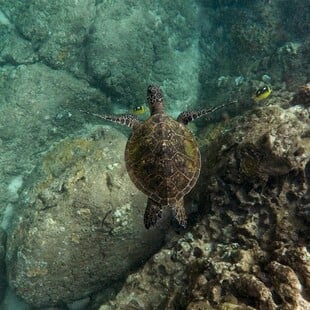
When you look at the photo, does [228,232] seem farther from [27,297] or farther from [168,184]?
[27,297]

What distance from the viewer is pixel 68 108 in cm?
891

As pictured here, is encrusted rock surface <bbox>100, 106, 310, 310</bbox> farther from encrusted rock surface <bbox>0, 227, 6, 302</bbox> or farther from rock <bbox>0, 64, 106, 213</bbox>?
rock <bbox>0, 64, 106, 213</bbox>

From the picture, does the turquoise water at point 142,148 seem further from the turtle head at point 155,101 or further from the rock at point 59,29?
the turtle head at point 155,101

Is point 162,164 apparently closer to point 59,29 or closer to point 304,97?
point 304,97

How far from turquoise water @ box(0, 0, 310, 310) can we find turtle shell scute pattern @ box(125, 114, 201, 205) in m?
0.09

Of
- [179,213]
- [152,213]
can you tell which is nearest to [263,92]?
[179,213]

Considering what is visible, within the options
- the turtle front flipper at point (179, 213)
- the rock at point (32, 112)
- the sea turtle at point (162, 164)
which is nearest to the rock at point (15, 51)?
the rock at point (32, 112)

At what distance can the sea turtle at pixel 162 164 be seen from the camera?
4645mm

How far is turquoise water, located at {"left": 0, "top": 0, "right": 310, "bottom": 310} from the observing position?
14.6 feet

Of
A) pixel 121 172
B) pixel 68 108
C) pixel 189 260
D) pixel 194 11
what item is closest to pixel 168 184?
pixel 189 260

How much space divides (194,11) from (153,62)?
2862mm

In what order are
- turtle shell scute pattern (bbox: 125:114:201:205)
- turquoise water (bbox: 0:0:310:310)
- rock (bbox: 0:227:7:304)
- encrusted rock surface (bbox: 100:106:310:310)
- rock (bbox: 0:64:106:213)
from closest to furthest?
1. encrusted rock surface (bbox: 100:106:310:310)
2. turquoise water (bbox: 0:0:310:310)
3. turtle shell scute pattern (bbox: 125:114:201:205)
4. rock (bbox: 0:227:7:304)
5. rock (bbox: 0:64:106:213)

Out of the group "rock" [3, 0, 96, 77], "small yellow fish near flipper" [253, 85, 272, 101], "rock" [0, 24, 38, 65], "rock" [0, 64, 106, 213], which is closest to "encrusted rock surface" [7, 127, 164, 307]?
"rock" [0, 64, 106, 213]

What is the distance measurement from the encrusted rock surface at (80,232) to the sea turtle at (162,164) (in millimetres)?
1039
